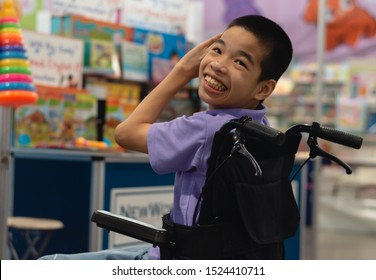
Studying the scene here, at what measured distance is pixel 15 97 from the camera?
8.29ft

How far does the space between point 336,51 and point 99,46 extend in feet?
31.8

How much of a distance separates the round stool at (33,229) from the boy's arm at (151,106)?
1.71m

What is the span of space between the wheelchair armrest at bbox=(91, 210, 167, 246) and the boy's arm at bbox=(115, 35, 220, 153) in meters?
0.21

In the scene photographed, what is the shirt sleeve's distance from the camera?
5.14ft

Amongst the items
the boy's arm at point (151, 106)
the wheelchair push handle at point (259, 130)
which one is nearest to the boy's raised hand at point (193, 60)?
the boy's arm at point (151, 106)

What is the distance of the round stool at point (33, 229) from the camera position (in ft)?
10.7

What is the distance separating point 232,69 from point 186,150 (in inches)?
9.2

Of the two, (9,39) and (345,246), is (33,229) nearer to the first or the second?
(9,39)

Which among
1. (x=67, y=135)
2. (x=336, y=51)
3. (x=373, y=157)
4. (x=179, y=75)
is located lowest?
(x=373, y=157)

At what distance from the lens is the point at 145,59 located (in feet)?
15.7

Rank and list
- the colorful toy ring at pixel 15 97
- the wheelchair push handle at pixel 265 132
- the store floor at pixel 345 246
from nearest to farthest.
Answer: the wheelchair push handle at pixel 265 132, the colorful toy ring at pixel 15 97, the store floor at pixel 345 246

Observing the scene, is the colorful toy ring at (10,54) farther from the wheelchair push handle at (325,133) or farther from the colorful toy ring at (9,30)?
the wheelchair push handle at (325,133)
